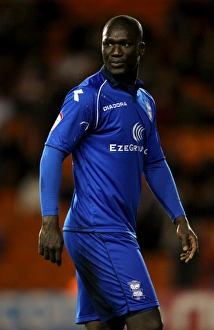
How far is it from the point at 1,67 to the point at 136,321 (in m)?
7.21

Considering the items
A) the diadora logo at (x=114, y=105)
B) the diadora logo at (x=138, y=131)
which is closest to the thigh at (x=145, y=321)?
the diadora logo at (x=138, y=131)

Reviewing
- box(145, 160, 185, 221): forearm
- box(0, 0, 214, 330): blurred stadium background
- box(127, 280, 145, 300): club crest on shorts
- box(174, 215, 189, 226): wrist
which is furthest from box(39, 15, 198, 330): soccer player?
box(0, 0, 214, 330): blurred stadium background

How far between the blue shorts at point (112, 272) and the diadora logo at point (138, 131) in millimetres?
509

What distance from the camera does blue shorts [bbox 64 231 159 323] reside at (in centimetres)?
378

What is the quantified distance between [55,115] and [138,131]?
524 cm

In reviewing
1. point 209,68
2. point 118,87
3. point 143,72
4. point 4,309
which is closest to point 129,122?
point 118,87

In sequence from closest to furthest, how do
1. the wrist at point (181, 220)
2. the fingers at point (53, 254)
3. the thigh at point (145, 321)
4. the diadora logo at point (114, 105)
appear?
the fingers at point (53, 254), the thigh at point (145, 321), the diadora logo at point (114, 105), the wrist at point (181, 220)

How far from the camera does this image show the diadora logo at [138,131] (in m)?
3.99

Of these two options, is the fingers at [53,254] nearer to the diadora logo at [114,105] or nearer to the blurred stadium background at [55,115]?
the diadora logo at [114,105]

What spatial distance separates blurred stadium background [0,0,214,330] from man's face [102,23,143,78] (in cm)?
349

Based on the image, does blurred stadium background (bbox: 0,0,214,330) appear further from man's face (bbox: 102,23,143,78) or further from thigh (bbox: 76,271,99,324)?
man's face (bbox: 102,23,143,78)

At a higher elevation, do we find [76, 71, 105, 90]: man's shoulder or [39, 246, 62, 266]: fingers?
[76, 71, 105, 90]: man's shoulder

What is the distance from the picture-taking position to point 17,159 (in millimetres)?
8805

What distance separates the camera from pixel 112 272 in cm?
382
